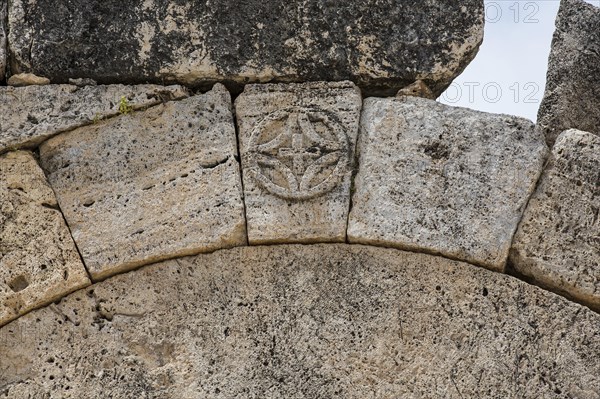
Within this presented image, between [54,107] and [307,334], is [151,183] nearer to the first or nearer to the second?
[54,107]

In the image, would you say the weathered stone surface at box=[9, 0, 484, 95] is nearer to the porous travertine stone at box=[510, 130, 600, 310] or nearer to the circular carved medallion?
the circular carved medallion

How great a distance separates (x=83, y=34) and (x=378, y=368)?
169cm

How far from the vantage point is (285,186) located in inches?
169

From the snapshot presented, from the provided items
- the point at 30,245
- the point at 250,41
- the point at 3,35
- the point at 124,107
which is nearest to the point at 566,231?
the point at 250,41

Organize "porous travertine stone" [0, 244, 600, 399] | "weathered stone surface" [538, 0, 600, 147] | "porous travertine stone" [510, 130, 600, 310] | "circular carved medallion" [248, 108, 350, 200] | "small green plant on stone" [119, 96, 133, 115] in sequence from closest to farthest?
1. "porous travertine stone" [0, 244, 600, 399]
2. "porous travertine stone" [510, 130, 600, 310]
3. "circular carved medallion" [248, 108, 350, 200]
4. "small green plant on stone" [119, 96, 133, 115]
5. "weathered stone surface" [538, 0, 600, 147]

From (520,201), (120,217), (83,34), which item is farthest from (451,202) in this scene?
(83,34)

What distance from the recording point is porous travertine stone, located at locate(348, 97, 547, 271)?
4207 millimetres

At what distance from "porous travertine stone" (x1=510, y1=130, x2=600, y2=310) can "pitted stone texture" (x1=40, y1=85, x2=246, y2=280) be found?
1058 millimetres

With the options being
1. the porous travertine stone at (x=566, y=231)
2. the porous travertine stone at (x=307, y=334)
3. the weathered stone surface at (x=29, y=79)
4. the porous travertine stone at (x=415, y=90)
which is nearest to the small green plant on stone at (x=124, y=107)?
the weathered stone surface at (x=29, y=79)

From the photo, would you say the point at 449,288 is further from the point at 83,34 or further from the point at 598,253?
the point at 83,34

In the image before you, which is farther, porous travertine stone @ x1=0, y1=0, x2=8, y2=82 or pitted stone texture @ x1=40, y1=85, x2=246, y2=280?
porous travertine stone @ x1=0, y1=0, x2=8, y2=82

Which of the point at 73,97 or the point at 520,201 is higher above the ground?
the point at 73,97

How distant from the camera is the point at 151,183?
4.31 metres

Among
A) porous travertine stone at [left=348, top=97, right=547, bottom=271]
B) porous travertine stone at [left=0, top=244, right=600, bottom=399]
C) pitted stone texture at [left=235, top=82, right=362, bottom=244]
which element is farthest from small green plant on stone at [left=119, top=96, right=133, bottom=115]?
porous travertine stone at [left=348, top=97, right=547, bottom=271]
